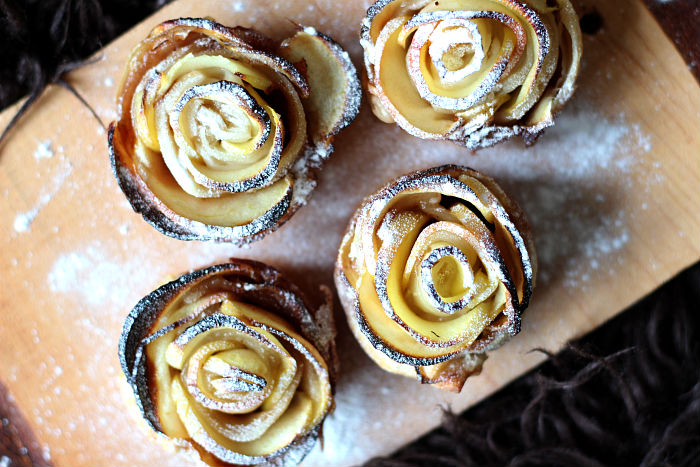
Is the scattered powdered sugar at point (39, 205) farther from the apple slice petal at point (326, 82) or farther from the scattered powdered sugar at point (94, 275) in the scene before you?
the apple slice petal at point (326, 82)

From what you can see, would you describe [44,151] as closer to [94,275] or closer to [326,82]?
[94,275]

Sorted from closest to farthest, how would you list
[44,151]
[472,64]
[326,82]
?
[472,64]
[326,82]
[44,151]

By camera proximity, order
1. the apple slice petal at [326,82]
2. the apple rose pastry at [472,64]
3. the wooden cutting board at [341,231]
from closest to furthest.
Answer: the apple rose pastry at [472,64] → the apple slice petal at [326,82] → the wooden cutting board at [341,231]

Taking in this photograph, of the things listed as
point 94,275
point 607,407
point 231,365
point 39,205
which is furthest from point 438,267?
point 39,205

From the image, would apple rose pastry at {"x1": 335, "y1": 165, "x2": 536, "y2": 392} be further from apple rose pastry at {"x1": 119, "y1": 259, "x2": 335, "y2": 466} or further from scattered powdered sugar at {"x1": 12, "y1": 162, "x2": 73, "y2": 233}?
scattered powdered sugar at {"x1": 12, "y1": 162, "x2": 73, "y2": 233}

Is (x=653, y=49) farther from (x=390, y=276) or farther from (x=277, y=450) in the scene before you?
(x=277, y=450)

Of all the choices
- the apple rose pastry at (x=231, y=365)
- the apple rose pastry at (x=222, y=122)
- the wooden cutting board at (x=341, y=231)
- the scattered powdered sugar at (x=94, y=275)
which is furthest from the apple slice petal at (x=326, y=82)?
the scattered powdered sugar at (x=94, y=275)

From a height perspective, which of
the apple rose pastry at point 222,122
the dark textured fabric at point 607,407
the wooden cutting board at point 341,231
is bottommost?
the dark textured fabric at point 607,407
